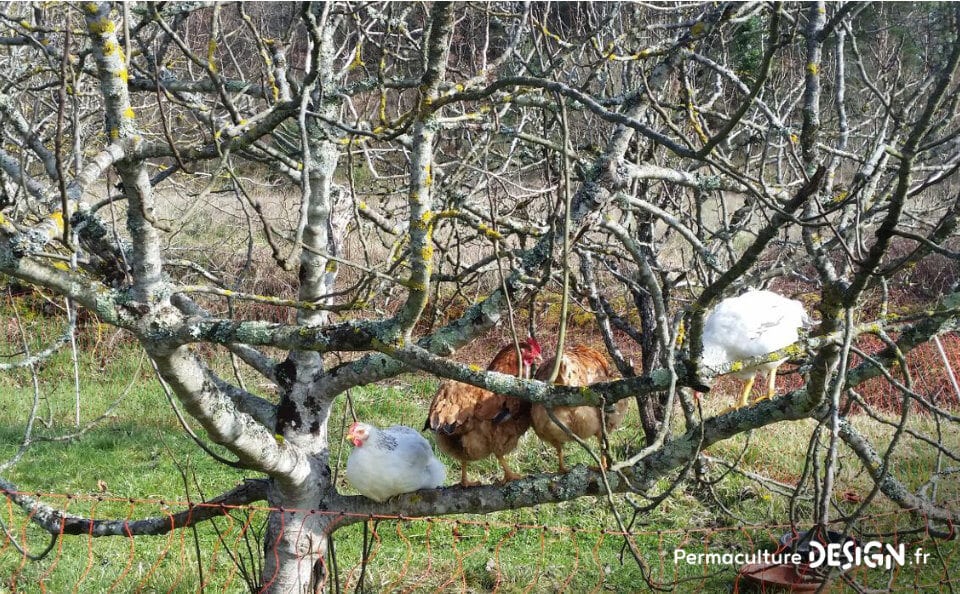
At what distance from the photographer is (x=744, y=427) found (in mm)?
2635

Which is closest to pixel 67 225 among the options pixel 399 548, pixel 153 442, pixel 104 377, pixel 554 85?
pixel 554 85

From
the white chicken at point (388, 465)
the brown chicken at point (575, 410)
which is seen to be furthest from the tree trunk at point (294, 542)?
the brown chicken at point (575, 410)

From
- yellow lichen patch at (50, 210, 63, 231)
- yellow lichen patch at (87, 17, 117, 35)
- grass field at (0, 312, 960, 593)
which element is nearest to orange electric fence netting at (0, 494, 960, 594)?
grass field at (0, 312, 960, 593)

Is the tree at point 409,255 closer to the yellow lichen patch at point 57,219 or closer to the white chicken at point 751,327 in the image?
the yellow lichen patch at point 57,219

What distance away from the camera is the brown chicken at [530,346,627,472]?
145 inches

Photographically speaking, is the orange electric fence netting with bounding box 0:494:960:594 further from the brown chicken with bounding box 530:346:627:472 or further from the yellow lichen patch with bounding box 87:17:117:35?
the yellow lichen patch with bounding box 87:17:117:35

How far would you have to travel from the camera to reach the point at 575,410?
12.3 feet

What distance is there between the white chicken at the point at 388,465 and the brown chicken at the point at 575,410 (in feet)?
1.74

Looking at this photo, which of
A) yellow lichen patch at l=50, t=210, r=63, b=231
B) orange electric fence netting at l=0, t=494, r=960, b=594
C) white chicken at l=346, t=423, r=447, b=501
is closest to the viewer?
yellow lichen patch at l=50, t=210, r=63, b=231

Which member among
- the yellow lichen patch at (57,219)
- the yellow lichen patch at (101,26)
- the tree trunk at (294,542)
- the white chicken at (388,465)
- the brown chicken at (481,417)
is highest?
the yellow lichen patch at (101,26)

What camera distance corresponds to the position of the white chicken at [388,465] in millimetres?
3338

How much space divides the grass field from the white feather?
0.77m

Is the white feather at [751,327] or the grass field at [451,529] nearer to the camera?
the white feather at [751,327]

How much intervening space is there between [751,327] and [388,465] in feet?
5.14
